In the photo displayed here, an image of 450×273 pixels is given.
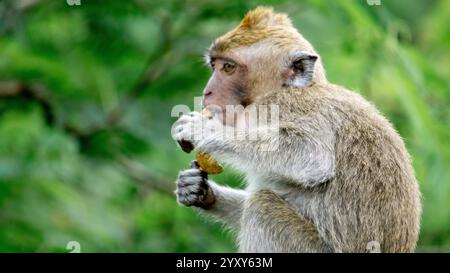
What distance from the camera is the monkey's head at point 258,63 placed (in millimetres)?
10453

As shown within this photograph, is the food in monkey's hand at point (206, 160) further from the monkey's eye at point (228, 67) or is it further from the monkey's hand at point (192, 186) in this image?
the monkey's eye at point (228, 67)

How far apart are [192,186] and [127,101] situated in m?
6.32

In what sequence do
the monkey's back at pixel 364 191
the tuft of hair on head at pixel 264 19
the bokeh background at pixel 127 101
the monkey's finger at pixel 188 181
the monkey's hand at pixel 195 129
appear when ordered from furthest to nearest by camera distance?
the bokeh background at pixel 127 101 < the tuft of hair on head at pixel 264 19 < the monkey's finger at pixel 188 181 < the monkey's hand at pixel 195 129 < the monkey's back at pixel 364 191

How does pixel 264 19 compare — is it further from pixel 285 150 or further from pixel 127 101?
pixel 127 101

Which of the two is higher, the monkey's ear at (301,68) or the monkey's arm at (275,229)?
the monkey's ear at (301,68)

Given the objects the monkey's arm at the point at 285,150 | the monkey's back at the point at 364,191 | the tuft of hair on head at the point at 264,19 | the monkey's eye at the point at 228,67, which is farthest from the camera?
the monkey's eye at the point at 228,67

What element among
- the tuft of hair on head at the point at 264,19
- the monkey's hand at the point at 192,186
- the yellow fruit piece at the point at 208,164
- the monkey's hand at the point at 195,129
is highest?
the tuft of hair on head at the point at 264,19

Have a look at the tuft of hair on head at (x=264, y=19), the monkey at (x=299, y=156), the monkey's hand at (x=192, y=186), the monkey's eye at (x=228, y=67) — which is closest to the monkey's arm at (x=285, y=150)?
the monkey at (x=299, y=156)

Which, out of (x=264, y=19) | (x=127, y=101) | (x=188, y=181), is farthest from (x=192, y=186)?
(x=127, y=101)

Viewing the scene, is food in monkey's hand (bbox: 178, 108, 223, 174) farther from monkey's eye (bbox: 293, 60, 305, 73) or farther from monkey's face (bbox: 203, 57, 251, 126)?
monkey's eye (bbox: 293, 60, 305, 73)

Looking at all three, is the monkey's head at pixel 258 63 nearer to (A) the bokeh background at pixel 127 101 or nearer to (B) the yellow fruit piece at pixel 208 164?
(B) the yellow fruit piece at pixel 208 164

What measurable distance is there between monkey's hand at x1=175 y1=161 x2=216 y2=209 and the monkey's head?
636mm

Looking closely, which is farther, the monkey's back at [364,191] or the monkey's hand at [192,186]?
the monkey's hand at [192,186]

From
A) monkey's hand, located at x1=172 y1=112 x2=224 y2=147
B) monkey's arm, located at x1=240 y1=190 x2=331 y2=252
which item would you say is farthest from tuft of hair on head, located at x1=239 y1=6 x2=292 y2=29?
monkey's arm, located at x1=240 y1=190 x2=331 y2=252
